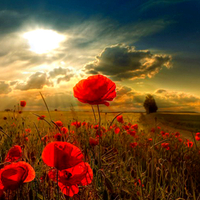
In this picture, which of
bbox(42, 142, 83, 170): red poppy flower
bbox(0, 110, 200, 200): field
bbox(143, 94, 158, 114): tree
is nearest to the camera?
bbox(42, 142, 83, 170): red poppy flower

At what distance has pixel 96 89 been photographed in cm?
125

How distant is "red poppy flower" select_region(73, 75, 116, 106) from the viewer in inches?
49.3

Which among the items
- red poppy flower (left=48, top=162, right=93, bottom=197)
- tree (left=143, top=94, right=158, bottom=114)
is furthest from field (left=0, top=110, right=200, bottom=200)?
tree (left=143, top=94, right=158, bottom=114)

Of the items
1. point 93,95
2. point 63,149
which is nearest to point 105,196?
point 63,149

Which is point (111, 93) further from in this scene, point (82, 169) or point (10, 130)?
point (10, 130)

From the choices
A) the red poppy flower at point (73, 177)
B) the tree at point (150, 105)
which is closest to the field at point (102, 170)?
the red poppy flower at point (73, 177)

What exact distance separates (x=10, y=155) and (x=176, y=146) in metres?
3.93

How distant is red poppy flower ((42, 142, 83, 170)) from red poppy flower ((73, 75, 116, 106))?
49 centimetres

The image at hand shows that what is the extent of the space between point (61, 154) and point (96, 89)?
0.53m

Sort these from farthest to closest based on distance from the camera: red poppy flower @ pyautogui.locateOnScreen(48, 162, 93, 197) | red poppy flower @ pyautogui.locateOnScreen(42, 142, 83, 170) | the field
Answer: the field, red poppy flower @ pyautogui.locateOnScreen(48, 162, 93, 197), red poppy flower @ pyautogui.locateOnScreen(42, 142, 83, 170)

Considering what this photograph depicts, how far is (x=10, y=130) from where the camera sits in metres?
4.38

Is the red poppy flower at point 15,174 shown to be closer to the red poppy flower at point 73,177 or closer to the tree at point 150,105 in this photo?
the red poppy flower at point 73,177

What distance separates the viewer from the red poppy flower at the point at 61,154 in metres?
0.82

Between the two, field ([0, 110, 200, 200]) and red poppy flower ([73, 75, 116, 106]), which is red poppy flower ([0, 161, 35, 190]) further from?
red poppy flower ([73, 75, 116, 106])
